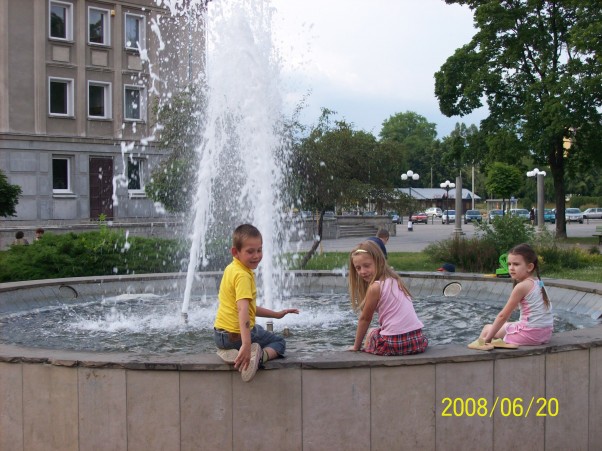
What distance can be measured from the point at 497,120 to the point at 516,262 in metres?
30.4

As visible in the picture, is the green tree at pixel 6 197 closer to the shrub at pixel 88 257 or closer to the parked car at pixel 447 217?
the shrub at pixel 88 257

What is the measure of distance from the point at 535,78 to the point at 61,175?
22.1 metres

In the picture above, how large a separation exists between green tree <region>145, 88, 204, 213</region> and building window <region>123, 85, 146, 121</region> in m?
5.00

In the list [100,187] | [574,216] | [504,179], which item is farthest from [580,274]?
[504,179]

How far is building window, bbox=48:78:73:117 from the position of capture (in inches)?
1284

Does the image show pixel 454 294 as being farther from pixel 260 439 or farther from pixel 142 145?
pixel 142 145

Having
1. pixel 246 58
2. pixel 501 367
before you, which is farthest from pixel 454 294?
pixel 501 367

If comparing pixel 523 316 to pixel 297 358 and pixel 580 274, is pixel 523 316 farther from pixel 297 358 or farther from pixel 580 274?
pixel 580 274

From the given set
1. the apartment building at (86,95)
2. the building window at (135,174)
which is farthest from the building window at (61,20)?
the building window at (135,174)

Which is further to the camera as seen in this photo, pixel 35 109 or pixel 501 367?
pixel 35 109

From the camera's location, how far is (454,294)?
451 inches

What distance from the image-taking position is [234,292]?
468 cm

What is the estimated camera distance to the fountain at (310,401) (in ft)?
14.9
